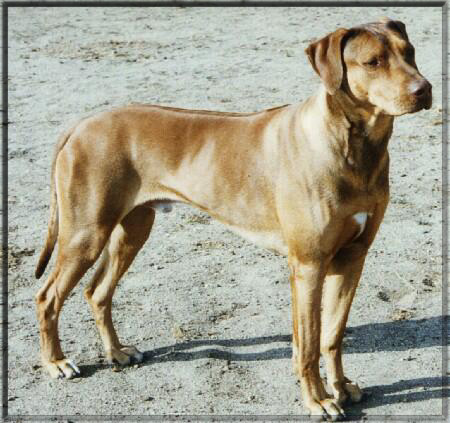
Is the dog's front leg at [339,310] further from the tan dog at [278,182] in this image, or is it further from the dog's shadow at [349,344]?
the dog's shadow at [349,344]

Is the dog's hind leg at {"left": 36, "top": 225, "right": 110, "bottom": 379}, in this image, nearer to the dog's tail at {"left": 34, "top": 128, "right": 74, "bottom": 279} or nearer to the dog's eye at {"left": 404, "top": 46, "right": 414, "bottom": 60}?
the dog's tail at {"left": 34, "top": 128, "right": 74, "bottom": 279}

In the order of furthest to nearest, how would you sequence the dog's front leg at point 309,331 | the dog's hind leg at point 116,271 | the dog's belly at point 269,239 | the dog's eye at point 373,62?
the dog's hind leg at point 116,271
the dog's belly at point 269,239
the dog's front leg at point 309,331
the dog's eye at point 373,62

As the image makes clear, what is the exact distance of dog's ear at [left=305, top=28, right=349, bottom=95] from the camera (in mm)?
3932

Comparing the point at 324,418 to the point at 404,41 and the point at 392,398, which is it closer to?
the point at 392,398

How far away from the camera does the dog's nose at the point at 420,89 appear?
148 inches

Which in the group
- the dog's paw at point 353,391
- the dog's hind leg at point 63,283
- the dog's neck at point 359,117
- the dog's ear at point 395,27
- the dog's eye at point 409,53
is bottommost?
the dog's paw at point 353,391

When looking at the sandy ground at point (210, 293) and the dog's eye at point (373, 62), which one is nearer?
the dog's eye at point (373, 62)

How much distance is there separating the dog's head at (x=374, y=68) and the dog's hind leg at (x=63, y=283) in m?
1.65

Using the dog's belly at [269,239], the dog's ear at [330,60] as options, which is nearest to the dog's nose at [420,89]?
the dog's ear at [330,60]

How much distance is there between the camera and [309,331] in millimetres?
4395

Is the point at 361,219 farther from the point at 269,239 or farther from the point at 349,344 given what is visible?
the point at 349,344

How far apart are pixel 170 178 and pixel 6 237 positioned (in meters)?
2.65

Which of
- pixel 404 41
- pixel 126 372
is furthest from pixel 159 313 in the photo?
pixel 404 41

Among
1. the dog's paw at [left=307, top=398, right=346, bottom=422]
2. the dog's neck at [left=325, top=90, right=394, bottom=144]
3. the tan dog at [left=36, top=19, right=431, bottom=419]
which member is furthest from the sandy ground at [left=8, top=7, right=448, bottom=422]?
the dog's neck at [left=325, top=90, right=394, bottom=144]
